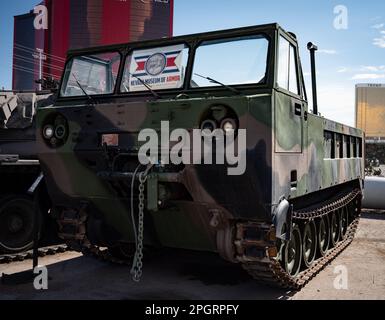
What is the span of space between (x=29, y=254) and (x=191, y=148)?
4.02 meters

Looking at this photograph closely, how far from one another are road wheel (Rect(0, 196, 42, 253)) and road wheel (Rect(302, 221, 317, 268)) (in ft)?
14.1

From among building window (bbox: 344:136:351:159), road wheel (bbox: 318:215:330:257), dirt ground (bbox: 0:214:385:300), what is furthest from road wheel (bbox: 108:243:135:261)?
building window (bbox: 344:136:351:159)

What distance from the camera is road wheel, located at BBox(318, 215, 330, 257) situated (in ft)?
22.9

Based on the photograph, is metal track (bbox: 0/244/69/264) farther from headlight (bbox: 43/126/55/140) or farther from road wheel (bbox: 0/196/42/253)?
headlight (bbox: 43/126/55/140)

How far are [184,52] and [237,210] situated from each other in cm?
194

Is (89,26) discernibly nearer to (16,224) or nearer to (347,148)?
(16,224)

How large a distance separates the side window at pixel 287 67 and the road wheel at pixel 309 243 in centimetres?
199

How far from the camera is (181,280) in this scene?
610 cm

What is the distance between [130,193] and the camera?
5.14 m

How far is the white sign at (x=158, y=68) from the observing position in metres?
5.27

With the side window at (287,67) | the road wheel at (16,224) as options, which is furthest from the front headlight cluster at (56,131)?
the road wheel at (16,224)

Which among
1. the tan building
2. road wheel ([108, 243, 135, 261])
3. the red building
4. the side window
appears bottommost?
road wheel ([108, 243, 135, 261])

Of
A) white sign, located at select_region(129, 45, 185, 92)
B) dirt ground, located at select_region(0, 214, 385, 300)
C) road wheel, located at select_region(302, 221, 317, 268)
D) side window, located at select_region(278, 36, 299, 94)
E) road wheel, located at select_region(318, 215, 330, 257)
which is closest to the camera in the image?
side window, located at select_region(278, 36, 299, 94)
